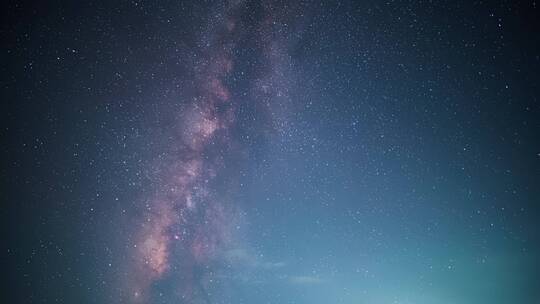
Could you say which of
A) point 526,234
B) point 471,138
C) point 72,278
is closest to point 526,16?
point 471,138

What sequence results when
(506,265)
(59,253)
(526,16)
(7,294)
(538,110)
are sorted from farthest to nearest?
(506,265), (59,253), (7,294), (538,110), (526,16)

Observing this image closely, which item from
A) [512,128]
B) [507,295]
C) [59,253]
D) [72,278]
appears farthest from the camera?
[507,295]

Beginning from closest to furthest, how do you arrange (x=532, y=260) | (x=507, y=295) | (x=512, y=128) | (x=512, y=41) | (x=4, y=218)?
1. (x=512, y=41)
2. (x=512, y=128)
3. (x=4, y=218)
4. (x=532, y=260)
5. (x=507, y=295)

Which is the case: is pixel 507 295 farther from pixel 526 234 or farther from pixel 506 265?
pixel 526 234

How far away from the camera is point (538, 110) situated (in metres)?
6.86

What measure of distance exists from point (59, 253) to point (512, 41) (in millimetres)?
14530

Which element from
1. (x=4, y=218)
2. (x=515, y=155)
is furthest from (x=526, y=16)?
(x=4, y=218)

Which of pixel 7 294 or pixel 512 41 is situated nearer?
pixel 512 41

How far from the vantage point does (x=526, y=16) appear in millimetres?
4961

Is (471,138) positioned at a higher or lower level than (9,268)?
higher

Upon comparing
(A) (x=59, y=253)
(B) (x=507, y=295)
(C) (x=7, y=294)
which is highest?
(A) (x=59, y=253)

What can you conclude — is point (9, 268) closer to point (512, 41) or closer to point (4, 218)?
point (4, 218)

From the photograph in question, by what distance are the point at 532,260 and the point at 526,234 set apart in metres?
4.51

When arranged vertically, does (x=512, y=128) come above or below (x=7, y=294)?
above
